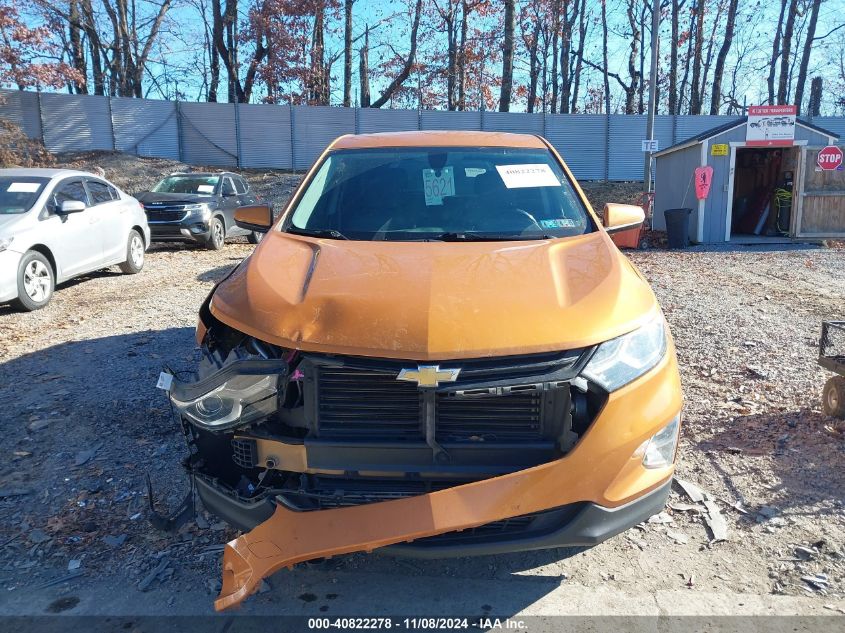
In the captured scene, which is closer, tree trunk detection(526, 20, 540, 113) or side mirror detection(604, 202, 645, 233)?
side mirror detection(604, 202, 645, 233)

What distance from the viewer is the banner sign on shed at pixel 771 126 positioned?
47.9 feet

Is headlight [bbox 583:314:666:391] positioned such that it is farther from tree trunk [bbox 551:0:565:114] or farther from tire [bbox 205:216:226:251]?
tree trunk [bbox 551:0:565:114]

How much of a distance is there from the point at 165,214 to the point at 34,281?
17.6ft

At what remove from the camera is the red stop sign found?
579 inches

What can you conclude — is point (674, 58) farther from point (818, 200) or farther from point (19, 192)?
point (19, 192)

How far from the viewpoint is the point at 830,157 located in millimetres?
14711

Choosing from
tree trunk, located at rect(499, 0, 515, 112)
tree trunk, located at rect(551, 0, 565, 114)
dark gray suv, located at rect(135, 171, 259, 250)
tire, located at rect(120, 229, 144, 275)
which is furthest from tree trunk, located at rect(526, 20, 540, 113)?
tire, located at rect(120, 229, 144, 275)

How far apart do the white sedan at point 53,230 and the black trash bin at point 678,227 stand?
1160 cm

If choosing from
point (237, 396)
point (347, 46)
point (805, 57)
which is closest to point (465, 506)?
point (237, 396)

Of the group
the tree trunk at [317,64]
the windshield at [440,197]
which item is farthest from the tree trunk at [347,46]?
the windshield at [440,197]

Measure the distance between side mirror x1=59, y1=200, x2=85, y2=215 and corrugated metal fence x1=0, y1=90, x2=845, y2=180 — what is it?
18.3 meters

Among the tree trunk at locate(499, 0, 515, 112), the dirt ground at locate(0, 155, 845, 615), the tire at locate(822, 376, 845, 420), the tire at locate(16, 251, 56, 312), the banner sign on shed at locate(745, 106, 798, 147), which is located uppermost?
the tree trunk at locate(499, 0, 515, 112)

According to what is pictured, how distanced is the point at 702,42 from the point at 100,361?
1549 inches

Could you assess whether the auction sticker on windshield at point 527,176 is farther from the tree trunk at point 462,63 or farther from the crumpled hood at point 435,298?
the tree trunk at point 462,63
